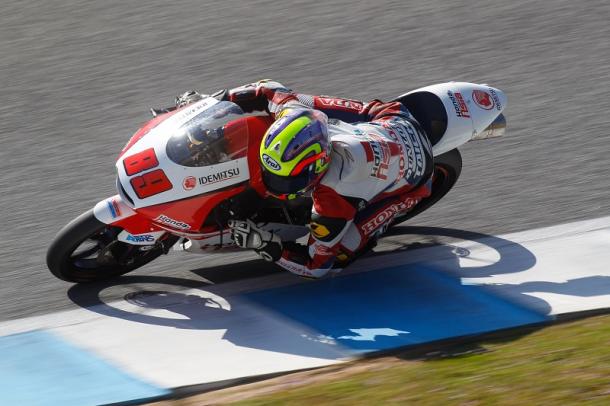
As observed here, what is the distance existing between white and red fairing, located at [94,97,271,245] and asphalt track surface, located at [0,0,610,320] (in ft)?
1.95

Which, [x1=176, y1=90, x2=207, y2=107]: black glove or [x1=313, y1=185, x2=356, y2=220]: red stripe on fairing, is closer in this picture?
[x1=313, y1=185, x2=356, y2=220]: red stripe on fairing

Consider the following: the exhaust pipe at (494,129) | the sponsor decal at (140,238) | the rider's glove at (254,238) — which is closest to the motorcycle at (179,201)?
the sponsor decal at (140,238)

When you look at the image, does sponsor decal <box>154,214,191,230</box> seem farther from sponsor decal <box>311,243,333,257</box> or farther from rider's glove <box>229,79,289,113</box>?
rider's glove <box>229,79,289,113</box>

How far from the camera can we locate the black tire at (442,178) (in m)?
7.21

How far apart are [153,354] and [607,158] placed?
4007mm

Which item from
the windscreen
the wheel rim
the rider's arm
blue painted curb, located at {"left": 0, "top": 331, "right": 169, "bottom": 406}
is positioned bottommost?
blue painted curb, located at {"left": 0, "top": 331, "right": 169, "bottom": 406}

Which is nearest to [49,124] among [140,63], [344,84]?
[140,63]

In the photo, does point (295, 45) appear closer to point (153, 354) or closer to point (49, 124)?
point (49, 124)

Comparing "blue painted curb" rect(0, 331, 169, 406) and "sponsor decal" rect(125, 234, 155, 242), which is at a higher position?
"sponsor decal" rect(125, 234, 155, 242)

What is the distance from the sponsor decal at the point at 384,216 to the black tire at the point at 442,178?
58 centimetres

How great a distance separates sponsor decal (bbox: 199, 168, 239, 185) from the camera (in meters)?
6.04

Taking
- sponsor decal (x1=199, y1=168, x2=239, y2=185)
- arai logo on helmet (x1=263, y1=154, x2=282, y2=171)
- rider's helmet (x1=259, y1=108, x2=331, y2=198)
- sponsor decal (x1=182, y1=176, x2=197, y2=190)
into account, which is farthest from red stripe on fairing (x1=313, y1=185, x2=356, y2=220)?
sponsor decal (x1=182, y1=176, x2=197, y2=190)

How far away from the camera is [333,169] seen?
20.4 feet

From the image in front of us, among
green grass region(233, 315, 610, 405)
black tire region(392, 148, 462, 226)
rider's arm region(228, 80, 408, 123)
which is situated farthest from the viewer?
black tire region(392, 148, 462, 226)
